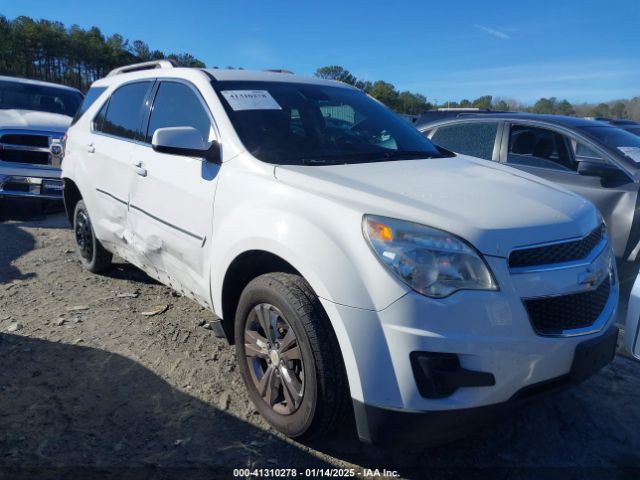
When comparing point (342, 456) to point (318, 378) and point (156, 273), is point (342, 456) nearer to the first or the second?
point (318, 378)

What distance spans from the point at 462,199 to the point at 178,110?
2.10 meters

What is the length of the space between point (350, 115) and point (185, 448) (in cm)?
236

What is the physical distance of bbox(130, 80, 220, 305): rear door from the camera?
9.91 ft

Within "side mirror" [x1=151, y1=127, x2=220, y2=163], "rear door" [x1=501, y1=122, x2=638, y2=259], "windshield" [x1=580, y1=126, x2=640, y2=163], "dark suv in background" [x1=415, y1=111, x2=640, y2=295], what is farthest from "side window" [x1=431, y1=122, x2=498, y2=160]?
"side mirror" [x1=151, y1=127, x2=220, y2=163]

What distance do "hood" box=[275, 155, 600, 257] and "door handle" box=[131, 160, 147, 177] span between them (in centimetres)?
131

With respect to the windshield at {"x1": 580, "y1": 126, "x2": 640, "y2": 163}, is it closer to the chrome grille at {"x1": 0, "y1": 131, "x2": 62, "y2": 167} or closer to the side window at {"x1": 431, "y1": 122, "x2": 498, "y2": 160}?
the side window at {"x1": 431, "y1": 122, "x2": 498, "y2": 160}

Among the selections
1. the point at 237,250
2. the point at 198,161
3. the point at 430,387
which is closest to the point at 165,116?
the point at 198,161

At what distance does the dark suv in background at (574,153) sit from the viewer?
14.7 ft

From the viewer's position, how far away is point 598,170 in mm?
4660

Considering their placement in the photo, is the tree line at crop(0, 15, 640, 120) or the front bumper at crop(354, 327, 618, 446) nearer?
the front bumper at crop(354, 327, 618, 446)

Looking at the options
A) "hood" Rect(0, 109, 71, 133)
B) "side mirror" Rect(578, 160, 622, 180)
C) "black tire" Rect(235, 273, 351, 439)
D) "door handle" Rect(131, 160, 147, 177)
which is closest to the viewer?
"black tire" Rect(235, 273, 351, 439)

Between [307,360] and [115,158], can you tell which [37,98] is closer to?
[115,158]

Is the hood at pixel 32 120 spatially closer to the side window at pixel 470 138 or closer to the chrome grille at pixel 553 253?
the side window at pixel 470 138

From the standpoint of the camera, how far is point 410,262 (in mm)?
2072
